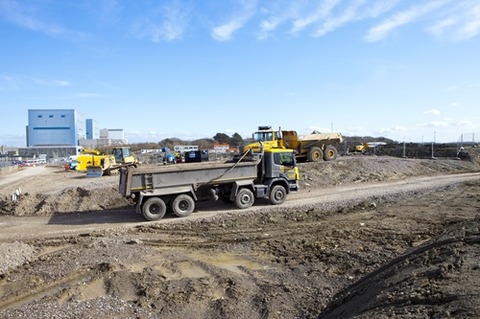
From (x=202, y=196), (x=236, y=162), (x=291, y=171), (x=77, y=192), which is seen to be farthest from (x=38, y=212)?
(x=291, y=171)

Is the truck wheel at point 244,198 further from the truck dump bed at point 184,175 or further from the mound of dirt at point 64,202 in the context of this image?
the mound of dirt at point 64,202

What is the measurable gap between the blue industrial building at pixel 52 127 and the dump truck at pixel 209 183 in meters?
90.7

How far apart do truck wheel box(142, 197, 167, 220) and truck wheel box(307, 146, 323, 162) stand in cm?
1381

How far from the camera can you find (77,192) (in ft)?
58.2

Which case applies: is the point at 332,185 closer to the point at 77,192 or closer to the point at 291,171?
the point at 291,171

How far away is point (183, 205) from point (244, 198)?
2.40 meters

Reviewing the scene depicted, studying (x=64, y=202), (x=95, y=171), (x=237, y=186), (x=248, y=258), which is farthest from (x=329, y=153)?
(x=248, y=258)

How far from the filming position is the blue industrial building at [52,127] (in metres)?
94.7

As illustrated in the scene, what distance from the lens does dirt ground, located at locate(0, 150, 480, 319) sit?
18.6ft

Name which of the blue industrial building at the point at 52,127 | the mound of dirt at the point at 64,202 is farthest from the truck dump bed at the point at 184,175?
the blue industrial building at the point at 52,127

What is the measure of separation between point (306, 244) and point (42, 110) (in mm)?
99416

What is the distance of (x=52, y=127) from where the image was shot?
9544cm

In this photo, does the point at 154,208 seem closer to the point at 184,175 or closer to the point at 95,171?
the point at 184,175

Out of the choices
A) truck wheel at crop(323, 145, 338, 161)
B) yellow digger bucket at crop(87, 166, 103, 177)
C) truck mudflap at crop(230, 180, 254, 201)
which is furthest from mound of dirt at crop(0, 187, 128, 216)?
truck wheel at crop(323, 145, 338, 161)
